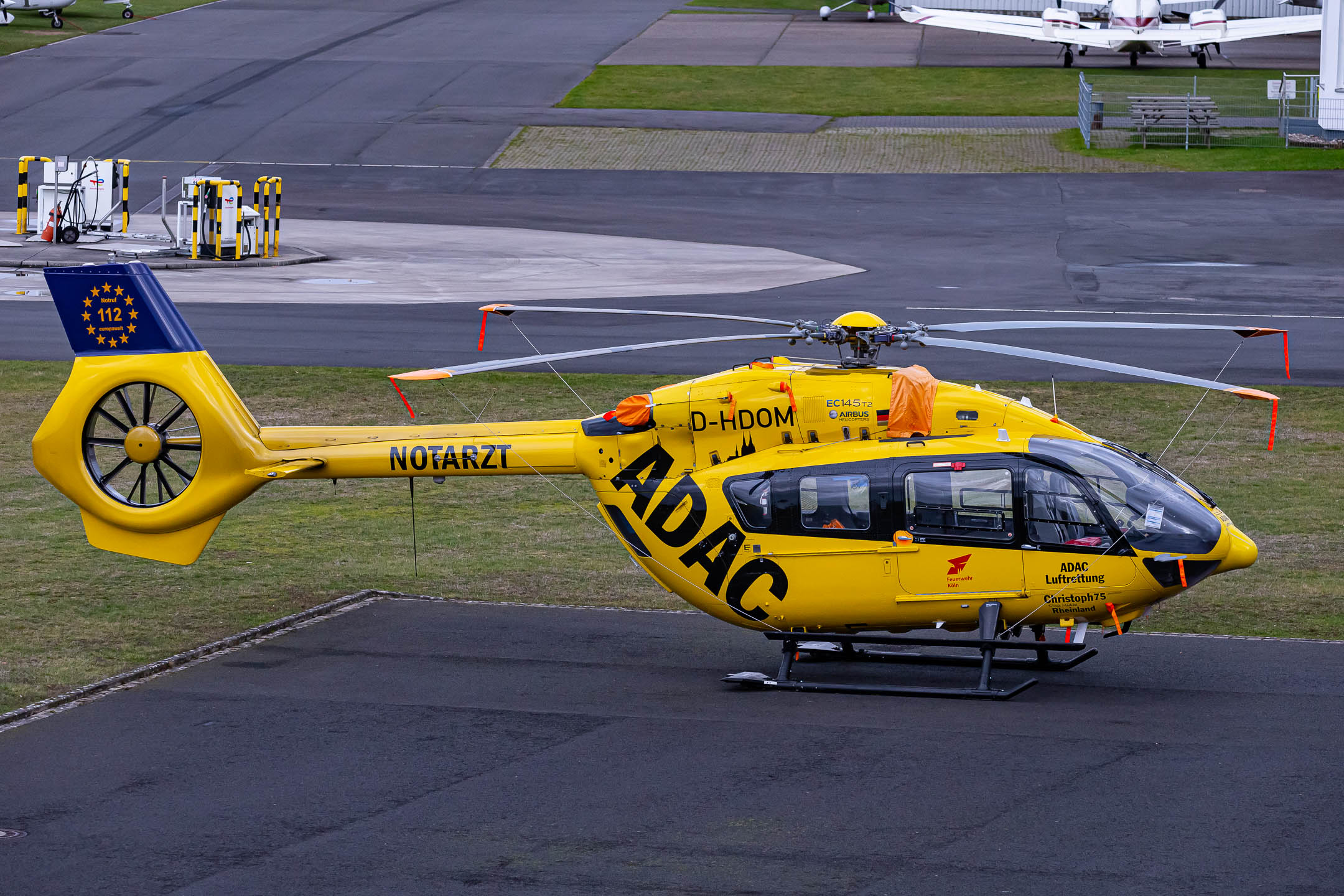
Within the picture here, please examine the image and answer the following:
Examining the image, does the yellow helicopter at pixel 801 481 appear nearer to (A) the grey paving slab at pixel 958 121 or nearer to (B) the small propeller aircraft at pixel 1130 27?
(A) the grey paving slab at pixel 958 121

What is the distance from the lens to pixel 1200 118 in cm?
5316

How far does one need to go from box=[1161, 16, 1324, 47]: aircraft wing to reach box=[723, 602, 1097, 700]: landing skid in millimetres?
55858

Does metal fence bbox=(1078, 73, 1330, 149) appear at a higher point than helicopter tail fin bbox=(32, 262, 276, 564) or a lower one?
higher

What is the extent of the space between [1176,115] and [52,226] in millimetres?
36765

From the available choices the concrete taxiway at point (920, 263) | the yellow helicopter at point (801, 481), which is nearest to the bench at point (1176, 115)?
the concrete taxiway at point (920, 263)

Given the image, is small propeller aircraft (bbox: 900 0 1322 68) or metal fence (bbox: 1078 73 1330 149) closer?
metal fence (bbox: 1078 73 1330 149)

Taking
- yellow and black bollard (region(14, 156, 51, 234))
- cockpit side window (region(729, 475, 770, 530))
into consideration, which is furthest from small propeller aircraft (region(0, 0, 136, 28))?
cockpit side window (region(729, 475, 770, 530))

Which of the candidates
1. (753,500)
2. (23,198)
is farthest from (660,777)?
(23,198)

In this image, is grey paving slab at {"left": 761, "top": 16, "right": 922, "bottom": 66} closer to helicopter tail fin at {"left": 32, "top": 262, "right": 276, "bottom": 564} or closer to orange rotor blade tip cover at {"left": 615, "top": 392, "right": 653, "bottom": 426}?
helicopter tail fin at {"left": 32, "top": 262, "right": 276, "bottom": 564}

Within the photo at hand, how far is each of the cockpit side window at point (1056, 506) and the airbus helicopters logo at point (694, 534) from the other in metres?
2.38

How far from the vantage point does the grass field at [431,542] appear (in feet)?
53.9

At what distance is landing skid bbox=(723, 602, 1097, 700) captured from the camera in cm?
1402

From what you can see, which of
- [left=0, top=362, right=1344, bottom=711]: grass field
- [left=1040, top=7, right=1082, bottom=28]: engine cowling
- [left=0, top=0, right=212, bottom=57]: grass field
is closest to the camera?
[left=0, top=362, right=1344, bottom=711]: grass field

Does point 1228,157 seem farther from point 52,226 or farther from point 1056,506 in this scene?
point 1056,506
